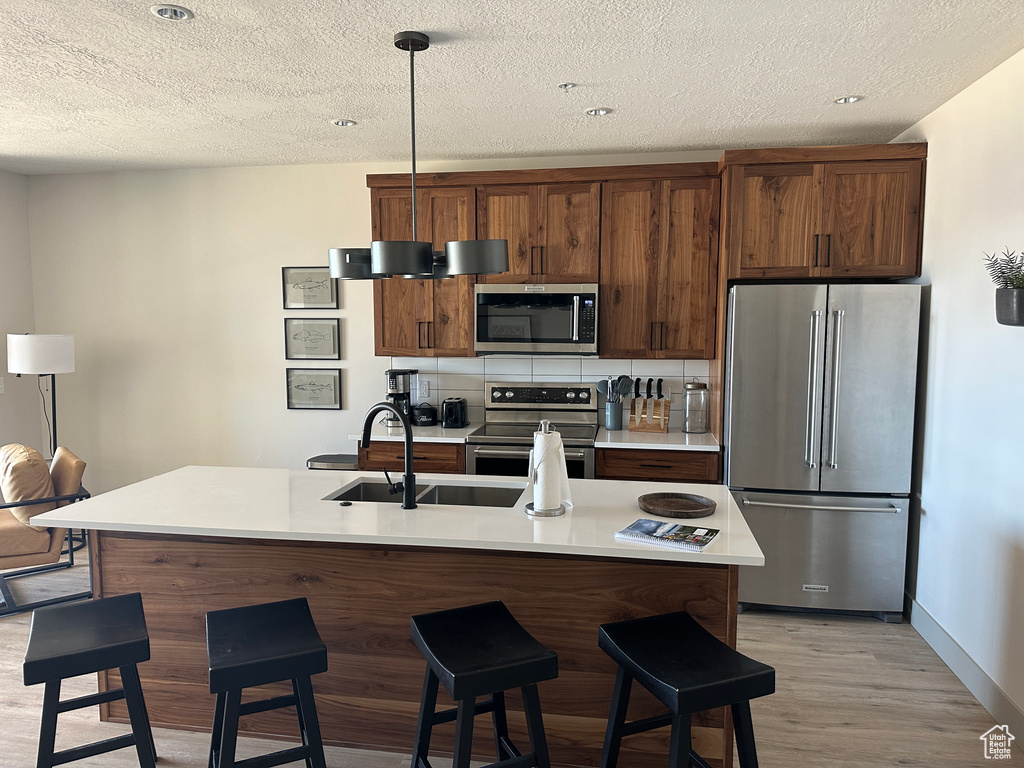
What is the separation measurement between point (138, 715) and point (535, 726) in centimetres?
115

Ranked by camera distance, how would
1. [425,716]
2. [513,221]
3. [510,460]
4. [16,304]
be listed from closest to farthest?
1. [425,716]
2. [510,460]
3. [513,221]
4. [16,304]

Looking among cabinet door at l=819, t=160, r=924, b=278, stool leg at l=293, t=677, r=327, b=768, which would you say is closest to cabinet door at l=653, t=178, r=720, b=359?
cabinet door at l=819, t=160, r=924, b=278

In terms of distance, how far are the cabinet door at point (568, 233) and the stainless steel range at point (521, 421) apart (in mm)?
785

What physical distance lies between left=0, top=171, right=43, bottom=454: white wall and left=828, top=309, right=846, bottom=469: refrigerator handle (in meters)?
5.37

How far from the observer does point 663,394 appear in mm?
4637

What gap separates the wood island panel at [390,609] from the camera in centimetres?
233

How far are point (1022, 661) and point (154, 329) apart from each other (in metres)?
5.34

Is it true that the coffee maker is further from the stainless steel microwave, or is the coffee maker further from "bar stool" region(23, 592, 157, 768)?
"bar stool" region(23, 592, 157, 768)

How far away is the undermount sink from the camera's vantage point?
279 cm

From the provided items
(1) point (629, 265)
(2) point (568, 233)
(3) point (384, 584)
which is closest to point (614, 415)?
(1) point (629, 265)

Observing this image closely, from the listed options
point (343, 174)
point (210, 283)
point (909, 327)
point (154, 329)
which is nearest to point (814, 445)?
point (909, 327)

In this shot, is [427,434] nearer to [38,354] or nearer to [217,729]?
[217,729]

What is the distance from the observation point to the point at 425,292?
14.7 feet

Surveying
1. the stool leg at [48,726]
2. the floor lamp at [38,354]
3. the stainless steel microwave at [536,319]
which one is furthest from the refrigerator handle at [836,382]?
the floor lamp at [38,354]
